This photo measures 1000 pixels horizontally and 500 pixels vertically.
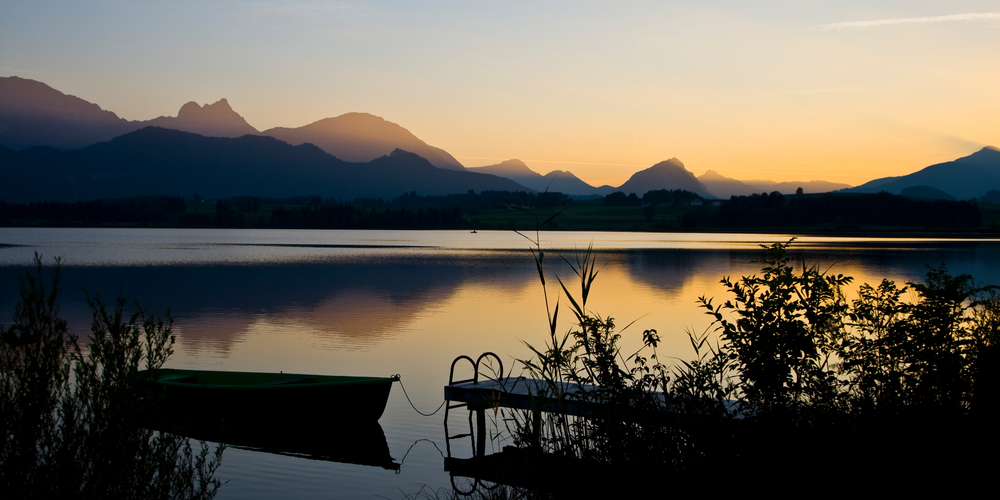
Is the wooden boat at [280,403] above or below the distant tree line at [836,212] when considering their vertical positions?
below

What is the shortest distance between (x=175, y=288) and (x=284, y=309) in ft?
41.1

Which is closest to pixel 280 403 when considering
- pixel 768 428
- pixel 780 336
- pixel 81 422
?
pixel 81 422

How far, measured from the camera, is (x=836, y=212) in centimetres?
17300

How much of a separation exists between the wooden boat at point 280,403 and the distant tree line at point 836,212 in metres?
174

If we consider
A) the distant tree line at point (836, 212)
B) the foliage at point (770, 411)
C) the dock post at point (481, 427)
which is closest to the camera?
the foliage at point (770, 411)

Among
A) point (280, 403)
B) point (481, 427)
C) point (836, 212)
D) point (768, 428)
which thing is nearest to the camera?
point (768, 428)

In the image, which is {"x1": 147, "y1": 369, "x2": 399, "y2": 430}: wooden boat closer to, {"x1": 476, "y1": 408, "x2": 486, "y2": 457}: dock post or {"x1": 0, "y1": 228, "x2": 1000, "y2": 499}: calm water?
{"x1": 0, "y1": 228, "x2": 1000, "y2": 499}: calm water

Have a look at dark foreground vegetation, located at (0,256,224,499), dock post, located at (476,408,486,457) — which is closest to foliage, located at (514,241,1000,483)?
dark foreground vegetation, located at (0,256,224,499)

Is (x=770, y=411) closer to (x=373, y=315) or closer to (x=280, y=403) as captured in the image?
(x=280, y=403)

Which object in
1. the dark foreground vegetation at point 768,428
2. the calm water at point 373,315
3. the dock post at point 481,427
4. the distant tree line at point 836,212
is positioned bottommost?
the calm water at point 373,315

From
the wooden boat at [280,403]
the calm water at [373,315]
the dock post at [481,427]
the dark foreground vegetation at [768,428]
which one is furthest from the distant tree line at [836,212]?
the dark foreground vegetation at [768,428]

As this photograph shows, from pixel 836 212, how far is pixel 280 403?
7074 inches

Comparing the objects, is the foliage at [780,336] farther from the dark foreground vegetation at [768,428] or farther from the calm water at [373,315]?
the calm water at [373,315]

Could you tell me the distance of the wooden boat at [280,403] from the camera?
565 inches
